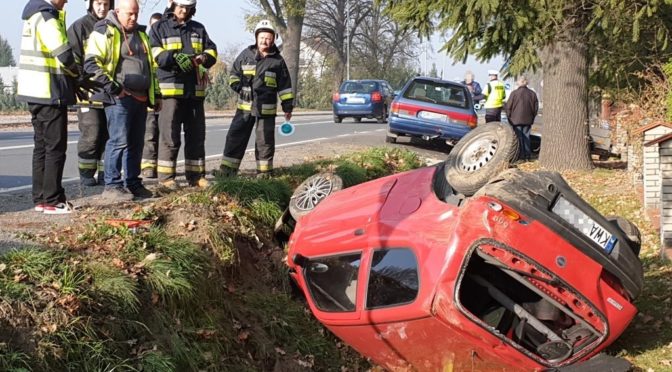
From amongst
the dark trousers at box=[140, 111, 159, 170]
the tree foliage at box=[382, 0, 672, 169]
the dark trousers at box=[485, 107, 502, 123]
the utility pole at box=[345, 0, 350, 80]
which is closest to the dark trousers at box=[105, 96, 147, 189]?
the dark trousers at box=[140, 111, 159, 170]

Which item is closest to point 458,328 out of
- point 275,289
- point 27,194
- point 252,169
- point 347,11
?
point 275,289

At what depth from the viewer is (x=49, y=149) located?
21.5ft

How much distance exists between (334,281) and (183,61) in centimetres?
342

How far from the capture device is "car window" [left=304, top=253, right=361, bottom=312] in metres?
5.53

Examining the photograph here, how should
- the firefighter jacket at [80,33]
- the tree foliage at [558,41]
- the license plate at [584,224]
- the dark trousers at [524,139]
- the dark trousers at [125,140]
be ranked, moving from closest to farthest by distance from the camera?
the license plate at [584,224] → the dark trousers at [125,140] → the firefighter jacket at [80,33] → the tree foliage at [558,41] → the dark trousers at [524,139]

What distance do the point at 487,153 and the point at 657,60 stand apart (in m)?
8.69

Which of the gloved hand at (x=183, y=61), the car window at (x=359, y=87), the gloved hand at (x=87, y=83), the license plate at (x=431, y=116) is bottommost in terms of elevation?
the license plate at (x=431, y=116)

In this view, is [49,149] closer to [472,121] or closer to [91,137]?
[91,137]

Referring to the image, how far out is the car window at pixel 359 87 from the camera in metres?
27.3

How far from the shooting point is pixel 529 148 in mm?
17453

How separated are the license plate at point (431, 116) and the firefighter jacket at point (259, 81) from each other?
30.1 feet

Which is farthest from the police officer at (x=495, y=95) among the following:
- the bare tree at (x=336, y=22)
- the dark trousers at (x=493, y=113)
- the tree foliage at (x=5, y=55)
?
the tree foliage at (x=5, y=55)

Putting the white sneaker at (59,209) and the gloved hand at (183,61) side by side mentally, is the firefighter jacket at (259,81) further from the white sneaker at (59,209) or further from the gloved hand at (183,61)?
the white sneaker at (59,209)

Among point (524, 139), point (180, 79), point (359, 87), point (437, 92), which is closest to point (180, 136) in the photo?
point (180, 79)
